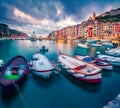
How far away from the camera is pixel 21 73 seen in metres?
12.1

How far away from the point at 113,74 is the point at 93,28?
92.6 m

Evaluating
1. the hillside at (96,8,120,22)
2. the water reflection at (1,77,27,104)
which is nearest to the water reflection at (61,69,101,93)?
the water reflection at (1,77,27,104)

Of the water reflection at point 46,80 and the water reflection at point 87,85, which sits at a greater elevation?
the water reflection at point 46,80

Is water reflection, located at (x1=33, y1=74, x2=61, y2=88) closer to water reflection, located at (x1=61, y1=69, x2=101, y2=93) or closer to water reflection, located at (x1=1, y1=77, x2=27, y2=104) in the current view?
water reflection, located at (x1=61, y1=69, x2=101, y2=93)

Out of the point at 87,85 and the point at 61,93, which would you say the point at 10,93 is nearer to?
the point at 61,93

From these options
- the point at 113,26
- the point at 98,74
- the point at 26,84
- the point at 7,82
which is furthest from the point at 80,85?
the point at 113,26

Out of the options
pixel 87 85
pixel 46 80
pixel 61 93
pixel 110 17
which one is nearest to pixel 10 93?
pixel 46 80

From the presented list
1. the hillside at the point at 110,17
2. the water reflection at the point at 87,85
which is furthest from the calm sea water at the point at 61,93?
the hillside at the point at 110,17

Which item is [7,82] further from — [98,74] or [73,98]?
[98,74]

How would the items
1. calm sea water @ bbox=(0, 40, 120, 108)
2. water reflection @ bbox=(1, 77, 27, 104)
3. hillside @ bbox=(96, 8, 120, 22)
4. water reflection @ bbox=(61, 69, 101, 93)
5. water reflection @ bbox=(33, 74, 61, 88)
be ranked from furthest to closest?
1. hillside @ bbox=(96, 8, 120, 22)
2. water reflection @ bbox=(33, 74, 61, 88)
3. water reflection @ bbox=(61, 69, 101, 93)
4. water reflection @ bbox=(1, 77, 27, 104)
5. calm sea water @ bbox=(0, 40, 120, 108)

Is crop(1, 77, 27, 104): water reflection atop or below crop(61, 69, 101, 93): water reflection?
atop

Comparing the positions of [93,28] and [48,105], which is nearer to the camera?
[48,105]

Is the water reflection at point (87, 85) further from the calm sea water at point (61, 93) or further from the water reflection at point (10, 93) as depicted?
the water reflection at point (10, 93)

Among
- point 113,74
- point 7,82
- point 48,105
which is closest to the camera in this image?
point 48,105
